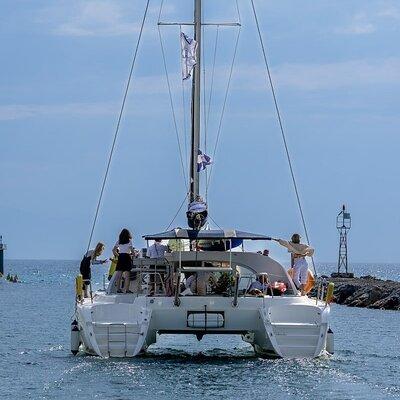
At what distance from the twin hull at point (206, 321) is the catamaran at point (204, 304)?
20mm

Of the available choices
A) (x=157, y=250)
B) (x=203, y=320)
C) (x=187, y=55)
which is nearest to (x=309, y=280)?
(x=157, y=250)

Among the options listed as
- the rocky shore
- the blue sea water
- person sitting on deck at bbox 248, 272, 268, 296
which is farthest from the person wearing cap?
the rocky shore

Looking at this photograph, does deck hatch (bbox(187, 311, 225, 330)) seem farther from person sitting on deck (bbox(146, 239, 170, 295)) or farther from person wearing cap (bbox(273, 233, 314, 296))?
person sitting on deck (bbox(146, 239, 170, 295))

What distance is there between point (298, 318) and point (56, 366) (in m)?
Answer: 5.26

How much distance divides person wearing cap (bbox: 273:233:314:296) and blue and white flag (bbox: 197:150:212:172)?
4.51 m

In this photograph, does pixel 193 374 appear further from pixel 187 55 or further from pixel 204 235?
pixel 187 55

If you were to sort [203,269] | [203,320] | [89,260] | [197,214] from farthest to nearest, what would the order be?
[89,260]
[197,214]
[203,269]
[203,320]

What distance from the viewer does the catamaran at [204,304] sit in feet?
87.5

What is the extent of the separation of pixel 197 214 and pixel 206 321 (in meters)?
4.19

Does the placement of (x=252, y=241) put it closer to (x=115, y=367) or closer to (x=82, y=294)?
(x=82, y=294)

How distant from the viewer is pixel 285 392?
23.2m

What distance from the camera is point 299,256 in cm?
3031

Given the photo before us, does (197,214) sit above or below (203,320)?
above

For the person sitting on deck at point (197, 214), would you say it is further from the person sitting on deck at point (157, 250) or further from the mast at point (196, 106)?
the mast at point (196, 106)
